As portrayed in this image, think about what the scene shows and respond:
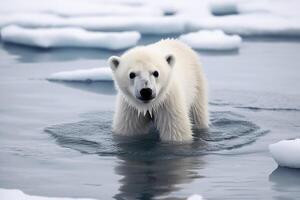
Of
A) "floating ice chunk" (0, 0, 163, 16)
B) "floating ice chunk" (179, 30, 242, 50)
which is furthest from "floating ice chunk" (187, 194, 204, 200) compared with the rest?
"floating ice chunk" (0, 0, 163, 16)

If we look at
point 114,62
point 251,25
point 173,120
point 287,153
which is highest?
point 251,25

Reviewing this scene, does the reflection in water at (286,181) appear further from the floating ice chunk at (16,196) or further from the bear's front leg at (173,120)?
the floating ice chunk at (16,196)

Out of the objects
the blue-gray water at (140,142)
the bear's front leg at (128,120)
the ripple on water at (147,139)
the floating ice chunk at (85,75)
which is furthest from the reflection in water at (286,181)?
the floating ice chunk at (85,75)

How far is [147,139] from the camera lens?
615 cm

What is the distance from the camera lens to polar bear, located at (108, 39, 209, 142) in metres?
5.64

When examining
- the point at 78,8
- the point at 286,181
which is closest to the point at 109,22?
the point at 78,8

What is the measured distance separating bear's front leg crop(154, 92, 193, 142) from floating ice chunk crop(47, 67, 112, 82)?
2.65m

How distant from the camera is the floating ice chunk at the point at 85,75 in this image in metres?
8.65

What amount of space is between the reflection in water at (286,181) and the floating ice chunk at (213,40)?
5728 millimetres

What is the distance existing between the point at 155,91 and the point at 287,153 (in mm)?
1037

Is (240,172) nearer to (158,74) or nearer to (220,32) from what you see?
(158,74)

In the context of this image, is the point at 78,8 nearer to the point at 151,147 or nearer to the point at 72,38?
the point at 72,38

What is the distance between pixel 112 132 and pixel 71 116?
751 mm

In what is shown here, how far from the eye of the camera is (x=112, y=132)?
633 cm
